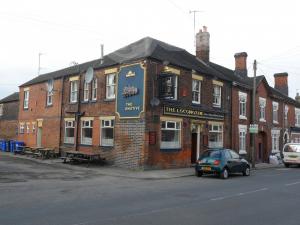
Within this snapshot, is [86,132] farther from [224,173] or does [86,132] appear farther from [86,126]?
[224,173]

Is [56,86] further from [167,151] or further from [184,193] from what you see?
[184,193]

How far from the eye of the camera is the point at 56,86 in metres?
30.7

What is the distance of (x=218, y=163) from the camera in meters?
19.0

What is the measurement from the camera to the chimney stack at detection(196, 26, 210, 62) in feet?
104

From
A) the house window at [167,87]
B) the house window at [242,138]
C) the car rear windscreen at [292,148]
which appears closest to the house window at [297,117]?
the car rear windscreen at [292,148]

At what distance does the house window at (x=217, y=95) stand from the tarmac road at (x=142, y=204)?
12.9 m

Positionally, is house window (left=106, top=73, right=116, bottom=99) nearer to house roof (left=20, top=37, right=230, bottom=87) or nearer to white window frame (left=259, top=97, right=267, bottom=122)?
house roof (left=20, top=37, right=230, bottom=87)

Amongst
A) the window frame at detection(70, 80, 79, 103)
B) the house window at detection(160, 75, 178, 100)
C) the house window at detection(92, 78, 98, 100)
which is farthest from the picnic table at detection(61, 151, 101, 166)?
the house window at detection(160, 75, 178, 100)

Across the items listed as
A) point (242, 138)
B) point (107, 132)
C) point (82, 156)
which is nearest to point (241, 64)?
point (242, 138)

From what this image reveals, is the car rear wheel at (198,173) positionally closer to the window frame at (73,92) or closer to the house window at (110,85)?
the house window at (110,85)

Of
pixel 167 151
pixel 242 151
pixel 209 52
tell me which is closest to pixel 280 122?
pixel 242 151

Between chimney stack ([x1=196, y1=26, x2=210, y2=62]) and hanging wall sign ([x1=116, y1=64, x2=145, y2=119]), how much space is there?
10257 millimetres

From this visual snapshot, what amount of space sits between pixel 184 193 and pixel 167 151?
10072 millimetres

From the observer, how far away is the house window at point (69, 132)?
91.8 feet
